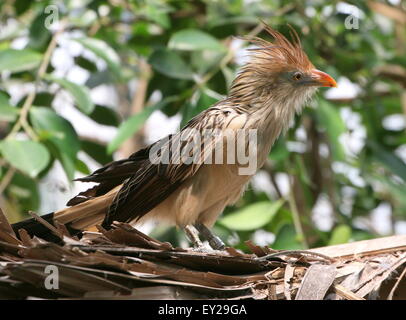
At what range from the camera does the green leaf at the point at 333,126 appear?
17.9ft

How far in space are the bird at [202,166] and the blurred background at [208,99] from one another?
43cm

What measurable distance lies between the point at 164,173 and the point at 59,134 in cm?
92

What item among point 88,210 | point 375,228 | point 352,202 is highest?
point 88,210

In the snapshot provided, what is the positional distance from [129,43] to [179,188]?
99.1 inches

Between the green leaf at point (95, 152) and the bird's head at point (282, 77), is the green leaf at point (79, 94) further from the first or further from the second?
the bird's head at point (282, 77)

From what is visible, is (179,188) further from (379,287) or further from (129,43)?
(129,43)

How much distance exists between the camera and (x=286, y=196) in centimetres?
565

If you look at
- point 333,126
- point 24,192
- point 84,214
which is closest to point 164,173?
point 84,214

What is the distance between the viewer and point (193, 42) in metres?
5.21

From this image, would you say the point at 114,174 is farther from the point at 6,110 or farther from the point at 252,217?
the point at 252,217

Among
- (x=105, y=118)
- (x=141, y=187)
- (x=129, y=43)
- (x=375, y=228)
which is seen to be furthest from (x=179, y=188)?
(x=375, y=228)

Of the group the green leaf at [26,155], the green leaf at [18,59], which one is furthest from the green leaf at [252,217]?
the green leaf at [18,59]

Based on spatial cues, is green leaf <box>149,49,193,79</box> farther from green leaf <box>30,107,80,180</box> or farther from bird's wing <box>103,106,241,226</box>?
bird's wing <box>103,106,241,226</box>
